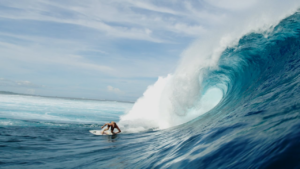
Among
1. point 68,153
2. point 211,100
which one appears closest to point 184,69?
point 211,100

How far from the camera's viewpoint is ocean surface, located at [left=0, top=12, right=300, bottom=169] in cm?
256

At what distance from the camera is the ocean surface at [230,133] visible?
256 cm

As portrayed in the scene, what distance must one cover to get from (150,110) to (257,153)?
13895 millimetres

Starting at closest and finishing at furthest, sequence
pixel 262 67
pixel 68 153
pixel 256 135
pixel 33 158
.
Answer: pixel 256 135 < pixel 33 158 < pixel 68 153 < pixel 262 67

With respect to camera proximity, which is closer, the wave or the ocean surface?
the ocean surface

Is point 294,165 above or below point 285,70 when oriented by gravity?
below

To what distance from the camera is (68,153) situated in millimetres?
5840

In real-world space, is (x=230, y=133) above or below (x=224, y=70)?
below

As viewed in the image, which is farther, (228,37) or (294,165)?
(228,37)

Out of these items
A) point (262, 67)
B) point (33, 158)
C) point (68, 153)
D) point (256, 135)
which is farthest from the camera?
point (262, 67)

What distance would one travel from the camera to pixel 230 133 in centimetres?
380

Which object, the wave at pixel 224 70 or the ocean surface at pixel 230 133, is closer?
the ocean surface at pixel 230 133

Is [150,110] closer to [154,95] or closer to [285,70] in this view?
[154,95]

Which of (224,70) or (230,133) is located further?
(224,70)
